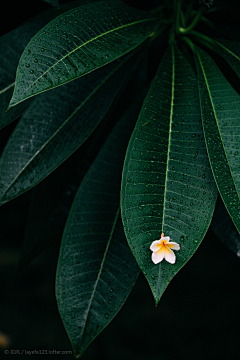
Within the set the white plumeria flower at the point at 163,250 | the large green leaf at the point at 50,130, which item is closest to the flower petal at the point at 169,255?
the white plumeria flower at the point at 163,250

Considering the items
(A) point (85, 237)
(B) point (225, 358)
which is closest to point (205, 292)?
(B) point (225, 358)

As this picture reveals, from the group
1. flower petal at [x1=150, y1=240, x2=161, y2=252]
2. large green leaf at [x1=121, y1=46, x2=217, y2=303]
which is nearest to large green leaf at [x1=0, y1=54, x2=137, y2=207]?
large green leaf at [x1=121, y1=46, x2=217, y2=303]

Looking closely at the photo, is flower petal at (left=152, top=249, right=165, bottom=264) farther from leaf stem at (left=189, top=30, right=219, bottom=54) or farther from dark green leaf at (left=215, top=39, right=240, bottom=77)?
leaf stem at (left=189, top=30, right=219, bottom=54)

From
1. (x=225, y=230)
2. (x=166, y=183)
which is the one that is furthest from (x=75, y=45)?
(x=225, y=230)

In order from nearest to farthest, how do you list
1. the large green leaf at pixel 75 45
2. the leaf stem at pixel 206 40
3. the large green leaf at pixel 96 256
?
the large green leaf at pixel 75 45
the large green leaf at pixel 96 256
the leaf stem at pixel 206 40

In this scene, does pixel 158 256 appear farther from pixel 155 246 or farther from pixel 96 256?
pixel 96 256

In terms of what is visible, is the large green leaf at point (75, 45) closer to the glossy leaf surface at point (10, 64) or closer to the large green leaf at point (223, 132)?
the large green leaf at point (223, 132)
